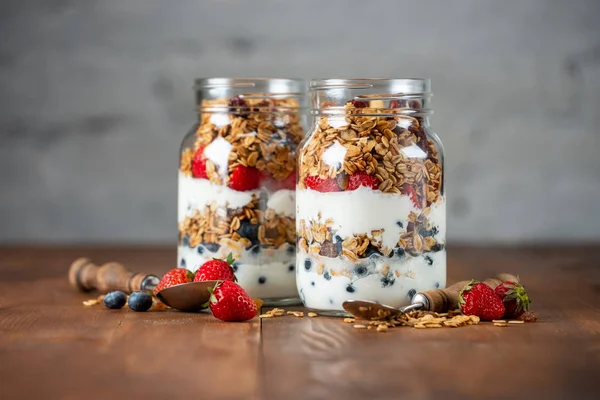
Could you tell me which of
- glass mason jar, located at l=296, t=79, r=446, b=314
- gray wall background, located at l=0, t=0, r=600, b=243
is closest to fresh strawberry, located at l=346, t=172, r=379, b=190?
glass mason jar, located at l=296, t=79, r=446, b=314

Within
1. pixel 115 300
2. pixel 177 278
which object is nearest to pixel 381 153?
pixel 177 278

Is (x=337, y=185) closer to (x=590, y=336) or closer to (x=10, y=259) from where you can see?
(x=590, y=336)

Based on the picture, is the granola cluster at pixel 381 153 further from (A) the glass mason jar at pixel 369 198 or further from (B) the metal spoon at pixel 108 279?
(B) the metal spoon at pixel 108 279

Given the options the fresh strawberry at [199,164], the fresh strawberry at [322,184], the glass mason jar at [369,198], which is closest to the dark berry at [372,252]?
the glass mason jar at [369,198]

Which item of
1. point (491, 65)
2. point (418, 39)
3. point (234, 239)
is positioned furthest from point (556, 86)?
point (234, 239)

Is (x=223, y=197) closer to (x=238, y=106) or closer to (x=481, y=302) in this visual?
(x=238, y=106)

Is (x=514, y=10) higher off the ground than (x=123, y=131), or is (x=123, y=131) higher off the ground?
(x=514, y=10)

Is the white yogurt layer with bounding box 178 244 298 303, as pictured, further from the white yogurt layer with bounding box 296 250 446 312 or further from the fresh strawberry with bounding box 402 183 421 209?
the fresh strawberry with bounding box 402 183 421 209
